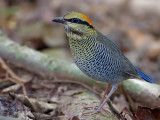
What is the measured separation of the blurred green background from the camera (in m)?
7.87

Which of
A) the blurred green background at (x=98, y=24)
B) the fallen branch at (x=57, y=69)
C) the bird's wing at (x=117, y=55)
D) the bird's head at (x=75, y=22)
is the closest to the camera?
the bird's head at (x=75, y=22)

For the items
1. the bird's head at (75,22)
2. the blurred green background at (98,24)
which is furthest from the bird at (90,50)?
the blurred green background at (98,24)

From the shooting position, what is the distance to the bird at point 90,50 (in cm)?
396

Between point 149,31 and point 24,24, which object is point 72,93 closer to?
point 24,24

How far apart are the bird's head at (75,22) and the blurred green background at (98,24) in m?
2.39

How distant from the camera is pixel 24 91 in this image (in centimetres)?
498

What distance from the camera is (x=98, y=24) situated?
10.2m

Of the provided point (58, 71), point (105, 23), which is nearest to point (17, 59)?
point (58, 71)

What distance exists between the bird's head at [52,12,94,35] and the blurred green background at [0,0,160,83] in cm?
239

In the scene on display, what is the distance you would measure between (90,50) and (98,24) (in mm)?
6274

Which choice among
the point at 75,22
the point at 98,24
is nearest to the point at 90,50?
the point at 75,22

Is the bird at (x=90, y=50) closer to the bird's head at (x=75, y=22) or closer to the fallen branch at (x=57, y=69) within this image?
the bird's head at (x=75, y=22)

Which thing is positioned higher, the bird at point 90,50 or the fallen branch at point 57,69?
the bird at point 90,50

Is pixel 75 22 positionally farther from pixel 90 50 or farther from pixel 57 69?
pixel 57 69
